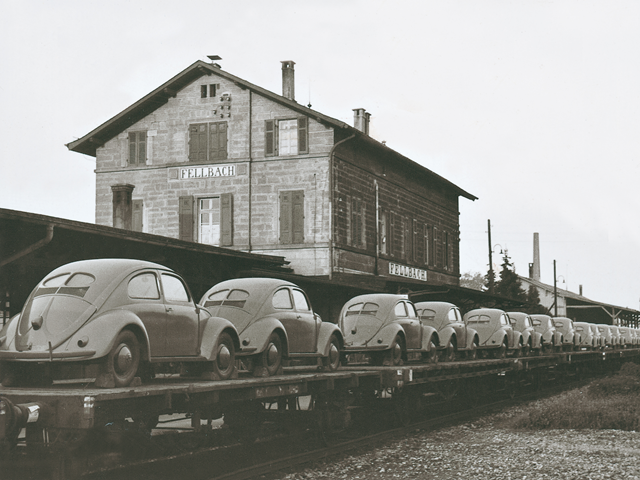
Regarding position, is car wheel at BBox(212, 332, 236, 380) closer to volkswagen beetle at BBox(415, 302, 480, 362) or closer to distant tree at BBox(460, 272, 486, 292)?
volkswagen beetle at BBox(415, 302, 480, 362)

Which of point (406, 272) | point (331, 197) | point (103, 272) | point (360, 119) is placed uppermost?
point (360, 119)

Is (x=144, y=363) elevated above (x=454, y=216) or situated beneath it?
situated beneath

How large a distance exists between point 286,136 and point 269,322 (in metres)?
19.9

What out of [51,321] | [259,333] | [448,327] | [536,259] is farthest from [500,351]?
[536,259]

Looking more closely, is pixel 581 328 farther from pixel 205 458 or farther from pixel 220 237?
pixel 205 458

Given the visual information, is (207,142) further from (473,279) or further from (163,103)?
(473,279)

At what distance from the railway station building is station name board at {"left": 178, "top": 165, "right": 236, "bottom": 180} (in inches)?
1.5

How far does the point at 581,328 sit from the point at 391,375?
2268cm

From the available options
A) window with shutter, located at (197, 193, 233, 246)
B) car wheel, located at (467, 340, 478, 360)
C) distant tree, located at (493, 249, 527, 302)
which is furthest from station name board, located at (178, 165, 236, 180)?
distant tree, located at (493, 249, 527, 302)

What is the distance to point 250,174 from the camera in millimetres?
30312

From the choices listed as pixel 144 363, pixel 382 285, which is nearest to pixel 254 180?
pixel 382 285

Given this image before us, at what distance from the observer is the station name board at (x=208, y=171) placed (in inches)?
1205

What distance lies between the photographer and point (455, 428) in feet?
50.1

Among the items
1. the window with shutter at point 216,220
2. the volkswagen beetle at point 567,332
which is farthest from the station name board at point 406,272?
the window with shutter at point 216,220
